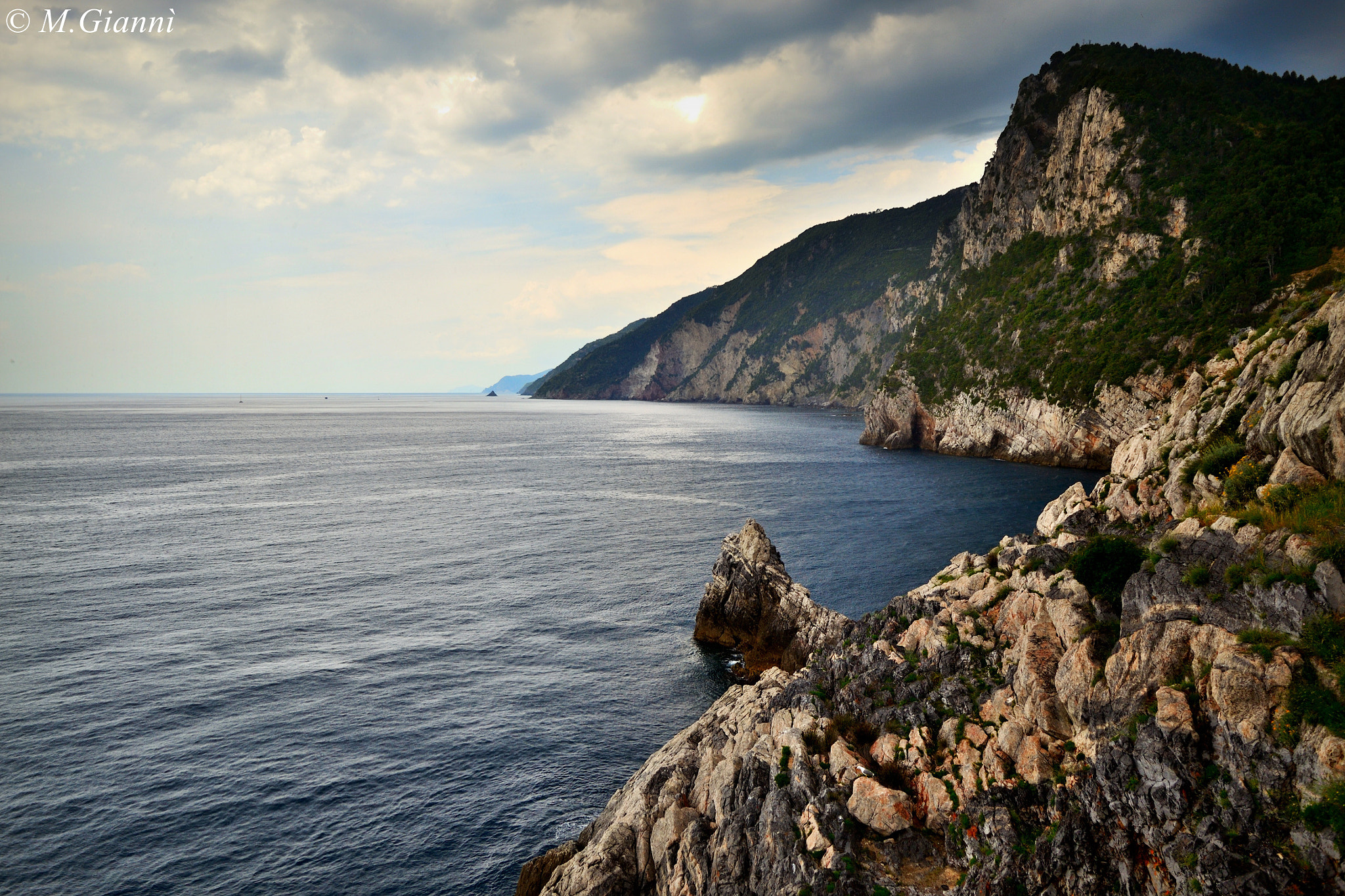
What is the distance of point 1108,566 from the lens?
1811 cm

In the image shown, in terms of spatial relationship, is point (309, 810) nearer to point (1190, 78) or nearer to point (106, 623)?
point (106, 623)

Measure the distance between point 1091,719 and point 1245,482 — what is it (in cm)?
835

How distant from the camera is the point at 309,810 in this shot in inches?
1088

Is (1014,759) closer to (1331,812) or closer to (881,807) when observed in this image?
(881,807)

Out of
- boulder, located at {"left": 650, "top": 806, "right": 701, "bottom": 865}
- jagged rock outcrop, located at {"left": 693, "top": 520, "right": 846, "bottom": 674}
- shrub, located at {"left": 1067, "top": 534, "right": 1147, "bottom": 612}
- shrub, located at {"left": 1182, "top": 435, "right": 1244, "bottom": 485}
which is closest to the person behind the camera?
shrub, located at {"left": 1067, "top": 534, "right": 1147, "bottom": 612}

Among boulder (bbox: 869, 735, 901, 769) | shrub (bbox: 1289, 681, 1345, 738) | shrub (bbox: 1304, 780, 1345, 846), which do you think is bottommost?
boulder (bbox: 869, 735, 901, 769)

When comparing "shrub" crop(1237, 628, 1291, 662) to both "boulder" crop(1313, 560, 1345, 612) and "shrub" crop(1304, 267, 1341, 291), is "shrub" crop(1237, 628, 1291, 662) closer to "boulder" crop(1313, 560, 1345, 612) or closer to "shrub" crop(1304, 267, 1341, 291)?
"boulder" crop(1313, 560, 1345, 612)

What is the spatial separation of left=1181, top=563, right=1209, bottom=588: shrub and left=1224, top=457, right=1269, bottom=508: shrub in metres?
3.65

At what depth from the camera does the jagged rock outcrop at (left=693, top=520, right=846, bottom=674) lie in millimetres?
40906

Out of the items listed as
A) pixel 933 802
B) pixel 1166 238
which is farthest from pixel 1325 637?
pixel 1166 238

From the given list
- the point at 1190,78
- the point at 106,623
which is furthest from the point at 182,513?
the point at 1190,78

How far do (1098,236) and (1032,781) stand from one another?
126m

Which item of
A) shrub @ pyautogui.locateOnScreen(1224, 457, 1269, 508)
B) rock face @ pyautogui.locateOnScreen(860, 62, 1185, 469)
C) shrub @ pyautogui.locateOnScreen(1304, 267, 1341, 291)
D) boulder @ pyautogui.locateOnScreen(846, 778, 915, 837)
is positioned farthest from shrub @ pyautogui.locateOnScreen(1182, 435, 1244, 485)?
rock face @ pyautogui.locateOnScreen(860, 62, 1185, 469)

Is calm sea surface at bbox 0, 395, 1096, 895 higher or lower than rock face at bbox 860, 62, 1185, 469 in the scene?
→ lower
